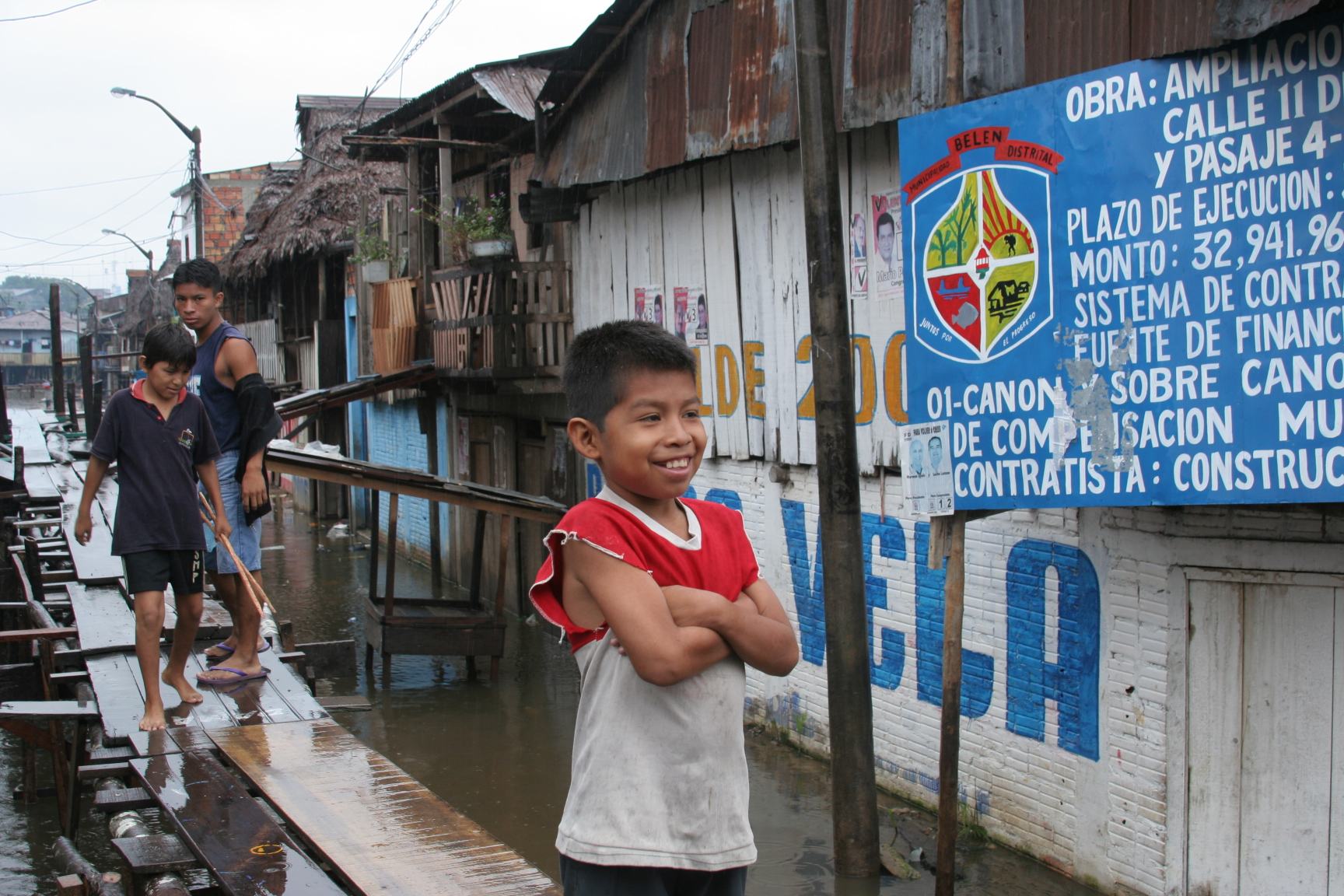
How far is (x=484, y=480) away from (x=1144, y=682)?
11981mm

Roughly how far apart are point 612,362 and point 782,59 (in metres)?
6.51

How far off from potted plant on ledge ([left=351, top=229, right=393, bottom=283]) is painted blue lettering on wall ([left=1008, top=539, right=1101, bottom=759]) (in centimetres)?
1306

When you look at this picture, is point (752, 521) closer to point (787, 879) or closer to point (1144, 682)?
point (787, 879)

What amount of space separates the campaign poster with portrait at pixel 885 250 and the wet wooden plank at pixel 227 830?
4790mm

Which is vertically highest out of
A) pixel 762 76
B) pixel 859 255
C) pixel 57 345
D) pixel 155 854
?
pixel 762 76

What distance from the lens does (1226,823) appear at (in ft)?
18.8

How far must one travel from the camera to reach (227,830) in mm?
4598

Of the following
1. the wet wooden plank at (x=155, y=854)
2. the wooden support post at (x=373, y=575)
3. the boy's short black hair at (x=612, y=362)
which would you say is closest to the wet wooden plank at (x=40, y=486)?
the wooden support post at (x=373, y=575)

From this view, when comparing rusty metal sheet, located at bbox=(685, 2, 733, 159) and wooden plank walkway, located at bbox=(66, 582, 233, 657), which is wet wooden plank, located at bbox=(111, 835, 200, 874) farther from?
rusty metal sheet, located at bbox=(685, 2, 733, 159)

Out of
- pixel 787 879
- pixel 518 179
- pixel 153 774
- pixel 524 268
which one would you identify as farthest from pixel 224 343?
pixel 518 179

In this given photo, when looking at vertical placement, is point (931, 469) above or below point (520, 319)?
below

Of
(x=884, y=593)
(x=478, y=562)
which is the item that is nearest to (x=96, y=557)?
(x=478, y=562)

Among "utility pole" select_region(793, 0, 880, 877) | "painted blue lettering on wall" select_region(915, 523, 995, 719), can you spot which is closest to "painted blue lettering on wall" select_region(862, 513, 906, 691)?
"painted blue lettering on wall" select_region(915, 523, 995, 719)

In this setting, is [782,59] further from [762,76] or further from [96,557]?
[96,557]
